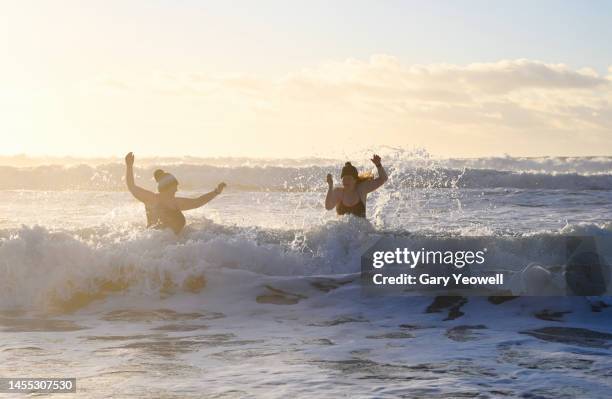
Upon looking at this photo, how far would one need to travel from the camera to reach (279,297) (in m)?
10.1

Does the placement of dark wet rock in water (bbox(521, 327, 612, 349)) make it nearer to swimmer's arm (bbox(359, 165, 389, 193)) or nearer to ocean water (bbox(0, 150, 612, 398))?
ocean water (bbox(0, 150, 612, 398))

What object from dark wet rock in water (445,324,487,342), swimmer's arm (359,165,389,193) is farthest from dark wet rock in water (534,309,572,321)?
swimmer's arm (359,165,389,193)

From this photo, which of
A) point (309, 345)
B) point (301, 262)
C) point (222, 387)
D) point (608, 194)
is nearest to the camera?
point (222, 387)

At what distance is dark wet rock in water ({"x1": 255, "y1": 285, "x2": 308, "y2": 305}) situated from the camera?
991 centimetres

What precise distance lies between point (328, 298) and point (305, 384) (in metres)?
3.94

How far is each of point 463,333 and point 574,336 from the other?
3.63 feet

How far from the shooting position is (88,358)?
7062mm

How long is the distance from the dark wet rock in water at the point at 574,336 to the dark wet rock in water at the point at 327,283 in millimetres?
2998

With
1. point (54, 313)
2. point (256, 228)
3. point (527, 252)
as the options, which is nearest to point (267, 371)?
point (54, 313)

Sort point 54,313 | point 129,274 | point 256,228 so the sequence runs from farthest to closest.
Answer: point 256,228, point 129,274, point 54,313

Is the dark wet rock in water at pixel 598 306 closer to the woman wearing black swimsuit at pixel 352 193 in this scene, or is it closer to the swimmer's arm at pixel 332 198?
the woman wearing black swimsuit at pixel 352 193

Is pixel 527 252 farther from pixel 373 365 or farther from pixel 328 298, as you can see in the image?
pixel 373 365

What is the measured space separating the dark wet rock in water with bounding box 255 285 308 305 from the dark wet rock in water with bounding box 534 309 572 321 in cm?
291

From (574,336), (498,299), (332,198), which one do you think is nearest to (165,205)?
(332,198)
